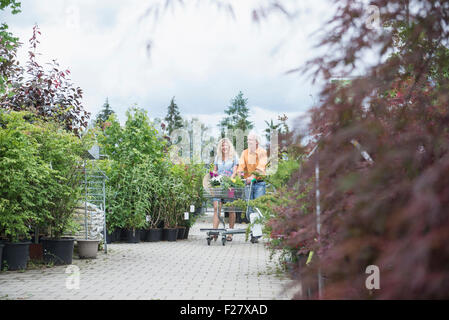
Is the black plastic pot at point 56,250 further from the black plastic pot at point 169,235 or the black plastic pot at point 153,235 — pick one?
the black plastic pot at point 169,235

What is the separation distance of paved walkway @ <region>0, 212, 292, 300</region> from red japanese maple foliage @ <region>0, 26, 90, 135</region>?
3.04 meters

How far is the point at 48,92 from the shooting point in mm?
9320

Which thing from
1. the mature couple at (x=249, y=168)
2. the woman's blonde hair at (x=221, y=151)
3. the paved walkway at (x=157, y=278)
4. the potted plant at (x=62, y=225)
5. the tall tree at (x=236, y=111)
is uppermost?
the tall tree at (x=236, y=111)

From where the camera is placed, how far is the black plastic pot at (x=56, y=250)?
20.9 feet

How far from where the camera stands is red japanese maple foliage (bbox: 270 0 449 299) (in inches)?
45.6

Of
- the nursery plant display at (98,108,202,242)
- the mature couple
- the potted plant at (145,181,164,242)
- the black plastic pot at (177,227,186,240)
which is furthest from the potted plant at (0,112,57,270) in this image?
the black plastic pot at (177,227,186,240)

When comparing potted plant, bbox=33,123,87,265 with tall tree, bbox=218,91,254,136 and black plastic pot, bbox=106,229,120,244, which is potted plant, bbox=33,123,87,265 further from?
tall tree, bbox=218,91,254,136

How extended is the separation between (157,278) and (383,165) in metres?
4.41

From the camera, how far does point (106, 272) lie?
231 inches

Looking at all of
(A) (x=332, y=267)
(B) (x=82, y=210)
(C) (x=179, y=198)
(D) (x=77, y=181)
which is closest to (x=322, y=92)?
(A) (x=332, y=267)

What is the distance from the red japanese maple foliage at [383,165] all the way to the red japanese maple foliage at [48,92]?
311 inches

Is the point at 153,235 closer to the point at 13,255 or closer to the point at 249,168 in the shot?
the point at 249,168

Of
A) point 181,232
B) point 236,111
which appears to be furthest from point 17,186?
point 236,111

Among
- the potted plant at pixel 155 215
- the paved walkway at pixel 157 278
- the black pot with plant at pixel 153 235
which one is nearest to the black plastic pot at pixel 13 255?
the paved walkway at pixel 157 278
